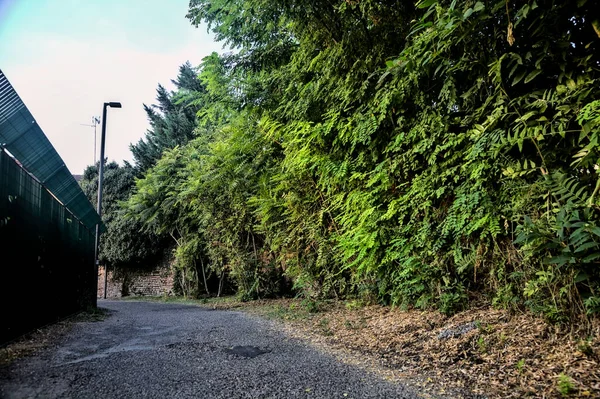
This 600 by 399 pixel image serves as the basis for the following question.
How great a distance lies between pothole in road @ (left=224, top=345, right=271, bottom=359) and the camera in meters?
3.69

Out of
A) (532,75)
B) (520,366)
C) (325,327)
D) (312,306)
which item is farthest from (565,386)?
(312,306)

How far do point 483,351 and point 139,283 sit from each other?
1618 cm

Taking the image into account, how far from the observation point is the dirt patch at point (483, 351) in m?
2.39

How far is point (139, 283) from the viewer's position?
16281 millimetres

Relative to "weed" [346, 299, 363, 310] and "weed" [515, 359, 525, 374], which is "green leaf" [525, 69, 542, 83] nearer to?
"weed" [515, 359, 525, 374]

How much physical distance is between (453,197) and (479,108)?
41.7 inches

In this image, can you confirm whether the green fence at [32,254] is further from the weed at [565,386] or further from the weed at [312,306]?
the weed at [565,386]

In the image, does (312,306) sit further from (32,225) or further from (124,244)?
(124,244)

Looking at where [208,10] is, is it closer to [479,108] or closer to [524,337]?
[479,108]

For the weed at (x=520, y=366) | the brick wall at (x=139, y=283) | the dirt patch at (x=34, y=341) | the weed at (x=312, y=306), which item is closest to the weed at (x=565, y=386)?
the weed at (x=520, y=366)

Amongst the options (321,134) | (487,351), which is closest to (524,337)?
(487,351)

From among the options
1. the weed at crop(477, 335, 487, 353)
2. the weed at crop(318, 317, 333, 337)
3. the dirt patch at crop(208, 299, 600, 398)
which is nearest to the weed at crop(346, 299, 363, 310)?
the weed at crop(318, 317, 333, 337)

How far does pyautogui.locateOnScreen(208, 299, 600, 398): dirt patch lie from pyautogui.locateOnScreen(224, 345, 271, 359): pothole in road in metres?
0.82

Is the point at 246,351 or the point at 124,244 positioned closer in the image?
the point at 246,351
